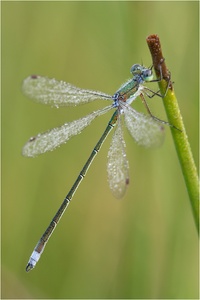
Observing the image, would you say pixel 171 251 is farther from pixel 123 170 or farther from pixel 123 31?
pixel 123 31

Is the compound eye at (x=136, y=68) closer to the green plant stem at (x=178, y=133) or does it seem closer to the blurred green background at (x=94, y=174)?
the blurred green background at (x=94, y=174)

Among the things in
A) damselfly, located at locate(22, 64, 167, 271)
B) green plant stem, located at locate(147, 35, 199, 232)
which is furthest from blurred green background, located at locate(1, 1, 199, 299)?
green plant stem, located at locate(147, 35, 199, 232)

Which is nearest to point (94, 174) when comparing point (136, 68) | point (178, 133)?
point (136, 68)

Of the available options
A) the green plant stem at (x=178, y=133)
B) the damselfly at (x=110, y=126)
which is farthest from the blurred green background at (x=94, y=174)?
the green plant stem at (x=178, y=133)

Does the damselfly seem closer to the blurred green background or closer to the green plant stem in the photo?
the blurred green background

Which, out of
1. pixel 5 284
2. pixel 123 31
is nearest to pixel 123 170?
pixel 123 31

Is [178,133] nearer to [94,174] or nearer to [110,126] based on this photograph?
[110,126]

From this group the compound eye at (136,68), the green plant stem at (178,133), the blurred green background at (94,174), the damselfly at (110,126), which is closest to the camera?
the green plant stem at (178,133)
